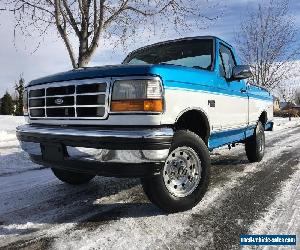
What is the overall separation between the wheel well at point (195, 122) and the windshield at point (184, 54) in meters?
0.75

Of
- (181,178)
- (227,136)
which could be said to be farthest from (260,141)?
(181,178)

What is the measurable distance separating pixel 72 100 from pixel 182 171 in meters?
1.28

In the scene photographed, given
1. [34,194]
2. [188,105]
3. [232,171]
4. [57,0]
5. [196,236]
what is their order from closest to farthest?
[196,236] → [188,105] → [34,194] → [232,171] → [57,0]

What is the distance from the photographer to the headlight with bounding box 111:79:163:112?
317 cm

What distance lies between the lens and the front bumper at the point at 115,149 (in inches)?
121

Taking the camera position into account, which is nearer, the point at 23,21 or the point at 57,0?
the point at 57,0

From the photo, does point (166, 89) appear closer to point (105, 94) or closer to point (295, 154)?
point (105, 94)

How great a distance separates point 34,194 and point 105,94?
181cm

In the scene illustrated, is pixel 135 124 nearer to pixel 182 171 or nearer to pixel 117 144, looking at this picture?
pixel 117 144

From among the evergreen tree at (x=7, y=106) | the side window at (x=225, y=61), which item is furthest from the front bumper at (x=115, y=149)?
the evergreen tree at (x=7, y=106)

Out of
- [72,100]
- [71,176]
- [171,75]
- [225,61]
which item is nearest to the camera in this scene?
[171,75]

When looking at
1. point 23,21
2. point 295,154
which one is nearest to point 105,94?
point 295,154

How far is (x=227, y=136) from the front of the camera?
4.84 m

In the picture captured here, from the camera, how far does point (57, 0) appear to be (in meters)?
10.9
